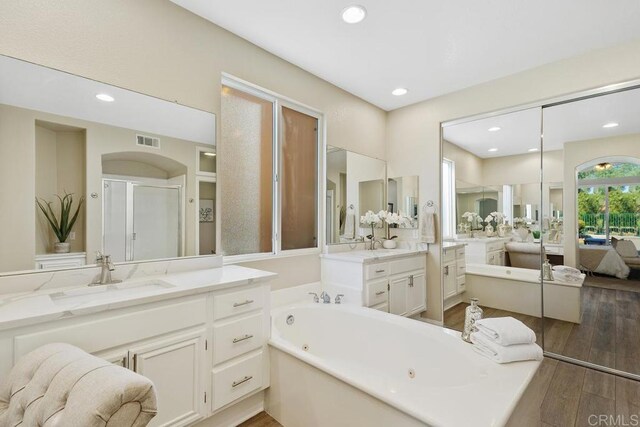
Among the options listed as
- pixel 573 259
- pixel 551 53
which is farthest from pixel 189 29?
pixel 573 259

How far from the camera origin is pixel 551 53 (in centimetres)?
251

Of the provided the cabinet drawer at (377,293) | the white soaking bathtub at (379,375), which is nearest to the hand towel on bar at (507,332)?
the white soaking bathtub at (379,375)

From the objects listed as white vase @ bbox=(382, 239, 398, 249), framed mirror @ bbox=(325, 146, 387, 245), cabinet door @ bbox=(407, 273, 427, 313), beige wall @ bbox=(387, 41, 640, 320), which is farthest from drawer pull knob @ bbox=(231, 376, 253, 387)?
beige wall @ bbox=(387, 41, 640, 320)

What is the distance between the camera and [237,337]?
174 cm

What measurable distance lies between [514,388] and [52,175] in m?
2.45

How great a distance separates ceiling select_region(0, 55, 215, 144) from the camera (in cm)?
146

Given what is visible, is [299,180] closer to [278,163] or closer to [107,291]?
[278,163]

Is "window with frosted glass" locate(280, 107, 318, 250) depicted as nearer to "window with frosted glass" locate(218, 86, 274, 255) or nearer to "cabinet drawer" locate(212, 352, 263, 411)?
"window with frosted glass" locate(218, 86, 274, 255)

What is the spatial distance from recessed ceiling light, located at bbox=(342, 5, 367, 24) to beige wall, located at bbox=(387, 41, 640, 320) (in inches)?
66.4

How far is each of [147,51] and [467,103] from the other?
2994 mm

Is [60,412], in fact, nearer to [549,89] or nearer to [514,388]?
[514,388]

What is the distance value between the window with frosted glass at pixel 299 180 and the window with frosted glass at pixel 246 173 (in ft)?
0.53

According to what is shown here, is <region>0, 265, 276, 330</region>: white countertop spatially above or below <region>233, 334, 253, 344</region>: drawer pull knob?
above

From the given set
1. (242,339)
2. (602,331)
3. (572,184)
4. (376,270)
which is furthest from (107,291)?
(602,331)
